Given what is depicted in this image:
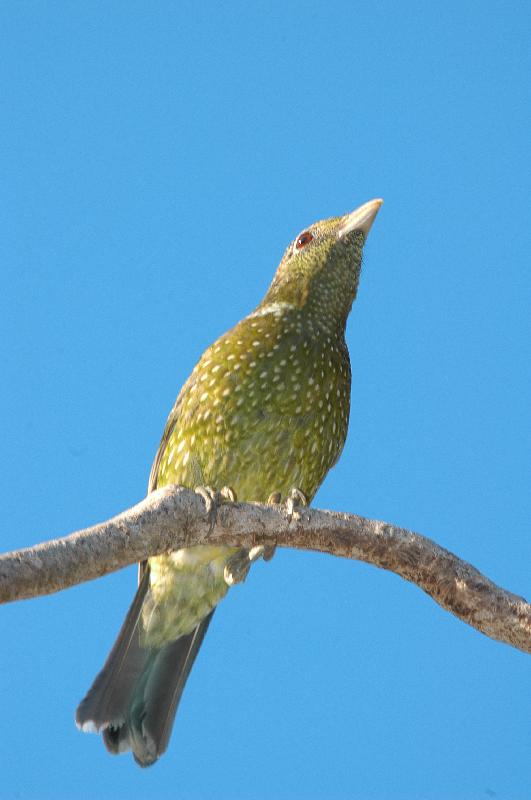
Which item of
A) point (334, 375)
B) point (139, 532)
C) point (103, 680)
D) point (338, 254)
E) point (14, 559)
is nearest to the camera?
point (14, 559)

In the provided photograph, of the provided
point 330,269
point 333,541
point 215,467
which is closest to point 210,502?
point 333,541

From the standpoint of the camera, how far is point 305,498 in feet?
17.3

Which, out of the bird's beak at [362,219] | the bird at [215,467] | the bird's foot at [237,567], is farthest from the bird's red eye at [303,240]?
the bird's foot at [237,567]

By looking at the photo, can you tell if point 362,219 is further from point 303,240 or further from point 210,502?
point 210,502

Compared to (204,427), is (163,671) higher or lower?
lower

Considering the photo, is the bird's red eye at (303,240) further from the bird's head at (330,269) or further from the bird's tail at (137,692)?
the bird's tail at (137,692)

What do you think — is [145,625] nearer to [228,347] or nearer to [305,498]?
[305,498]

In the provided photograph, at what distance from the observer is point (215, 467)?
205 inches

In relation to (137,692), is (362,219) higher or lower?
higher

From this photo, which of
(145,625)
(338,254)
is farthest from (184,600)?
(338,254)

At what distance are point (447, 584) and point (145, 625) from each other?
5.53ft

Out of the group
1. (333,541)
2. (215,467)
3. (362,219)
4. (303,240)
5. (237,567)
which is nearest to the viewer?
(333,541)

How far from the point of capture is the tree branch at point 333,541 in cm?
421

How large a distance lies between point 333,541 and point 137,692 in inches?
59.3
